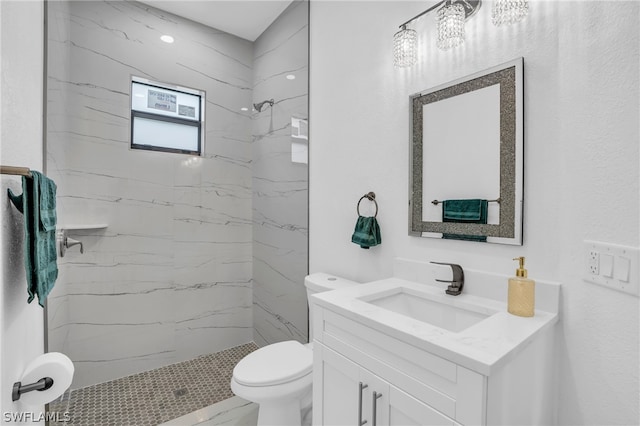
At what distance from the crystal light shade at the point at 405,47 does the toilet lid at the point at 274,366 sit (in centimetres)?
158

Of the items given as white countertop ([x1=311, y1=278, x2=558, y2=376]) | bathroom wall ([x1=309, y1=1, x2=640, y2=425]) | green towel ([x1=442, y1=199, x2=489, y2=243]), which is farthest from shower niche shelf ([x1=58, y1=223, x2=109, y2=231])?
green towel ([x1=442, y1=199, x2=489, y2=243])

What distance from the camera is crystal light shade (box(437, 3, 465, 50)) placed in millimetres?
1278

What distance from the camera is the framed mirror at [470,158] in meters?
1.17

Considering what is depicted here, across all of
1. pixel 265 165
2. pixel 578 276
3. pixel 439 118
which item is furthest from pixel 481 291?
pixel 265 165

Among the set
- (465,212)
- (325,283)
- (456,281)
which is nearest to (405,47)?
(465,212)

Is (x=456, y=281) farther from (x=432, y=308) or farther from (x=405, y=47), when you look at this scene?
(x=405, y=47)

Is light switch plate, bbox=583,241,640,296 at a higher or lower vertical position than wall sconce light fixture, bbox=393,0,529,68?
lower

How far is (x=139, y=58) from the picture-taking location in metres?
2.38

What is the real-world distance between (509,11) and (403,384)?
53.2 inches

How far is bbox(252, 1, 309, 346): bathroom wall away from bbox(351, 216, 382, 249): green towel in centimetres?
65

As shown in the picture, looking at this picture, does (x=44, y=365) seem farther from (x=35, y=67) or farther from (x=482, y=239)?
(x=482, y=239)

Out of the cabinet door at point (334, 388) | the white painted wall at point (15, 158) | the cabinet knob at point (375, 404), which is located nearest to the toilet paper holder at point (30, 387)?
the white painted wall at point (15, 158)

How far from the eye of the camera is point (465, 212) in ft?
4.33

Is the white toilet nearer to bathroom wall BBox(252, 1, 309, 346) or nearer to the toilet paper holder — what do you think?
bathroom wall BBox(252, 1, 309, 346)
